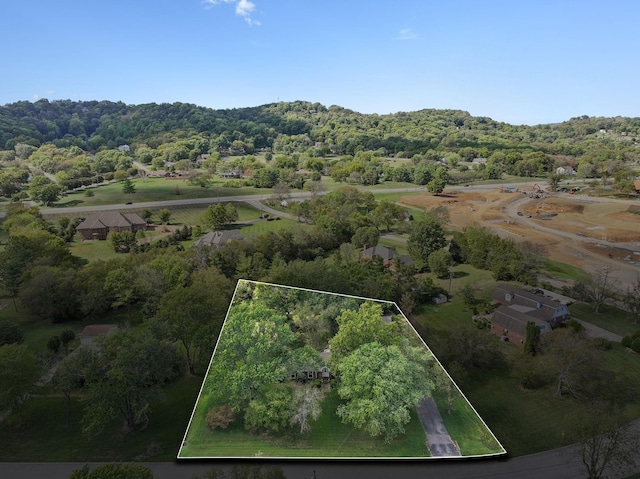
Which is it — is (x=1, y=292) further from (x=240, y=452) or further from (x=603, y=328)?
(x=603, y=328)

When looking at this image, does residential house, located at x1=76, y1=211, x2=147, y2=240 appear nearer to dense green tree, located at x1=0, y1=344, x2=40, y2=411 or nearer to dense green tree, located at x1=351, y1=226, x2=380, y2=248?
dense green tree, located at x1=351, y1=226, x2=380, y2=248

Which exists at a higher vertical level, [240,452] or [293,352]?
[293,352]

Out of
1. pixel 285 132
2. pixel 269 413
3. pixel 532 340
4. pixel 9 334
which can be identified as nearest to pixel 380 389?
pixel 269 413

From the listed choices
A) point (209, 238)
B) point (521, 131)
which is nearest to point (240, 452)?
point (209, 238)

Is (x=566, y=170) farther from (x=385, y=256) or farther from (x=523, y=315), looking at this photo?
(x=523, y=315)

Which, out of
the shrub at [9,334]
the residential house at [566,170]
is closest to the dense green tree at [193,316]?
the shrub at [9,334]

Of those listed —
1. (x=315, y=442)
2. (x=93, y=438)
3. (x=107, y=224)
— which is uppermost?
(x=315, y=442)

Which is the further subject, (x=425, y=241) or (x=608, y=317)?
(x=425, y=241)

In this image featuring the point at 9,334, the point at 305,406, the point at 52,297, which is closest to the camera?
the point at 305,406
